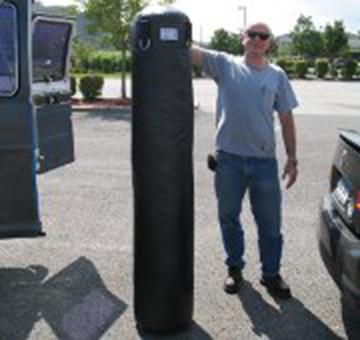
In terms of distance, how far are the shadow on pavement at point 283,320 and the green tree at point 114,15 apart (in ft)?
51.9

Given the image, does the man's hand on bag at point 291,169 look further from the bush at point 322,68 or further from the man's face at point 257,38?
the bush at point 322,68

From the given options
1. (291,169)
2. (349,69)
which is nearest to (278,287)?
(291,169)

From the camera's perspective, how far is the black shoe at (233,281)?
4723mm

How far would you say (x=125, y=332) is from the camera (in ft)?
13.5

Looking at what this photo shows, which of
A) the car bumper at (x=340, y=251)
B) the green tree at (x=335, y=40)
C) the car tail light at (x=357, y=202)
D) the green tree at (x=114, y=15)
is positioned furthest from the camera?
the green tree at (x=335, y=40)

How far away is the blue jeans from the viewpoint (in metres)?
4.58

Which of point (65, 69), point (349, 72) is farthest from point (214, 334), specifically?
point (349, 72)

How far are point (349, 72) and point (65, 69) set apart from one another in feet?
125

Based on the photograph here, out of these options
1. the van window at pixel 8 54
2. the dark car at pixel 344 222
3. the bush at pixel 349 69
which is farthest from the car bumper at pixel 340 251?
the bush at pixel 349 69

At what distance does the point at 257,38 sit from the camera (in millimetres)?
4426

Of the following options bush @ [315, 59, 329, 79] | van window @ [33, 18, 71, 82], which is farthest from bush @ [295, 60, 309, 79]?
van window @ [33, 18, 71, 82]

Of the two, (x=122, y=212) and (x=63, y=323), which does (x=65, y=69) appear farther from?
(x=63, y=323)

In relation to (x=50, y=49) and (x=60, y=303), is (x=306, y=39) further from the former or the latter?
(x=60, y=303)

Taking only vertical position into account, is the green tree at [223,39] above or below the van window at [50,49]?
above
